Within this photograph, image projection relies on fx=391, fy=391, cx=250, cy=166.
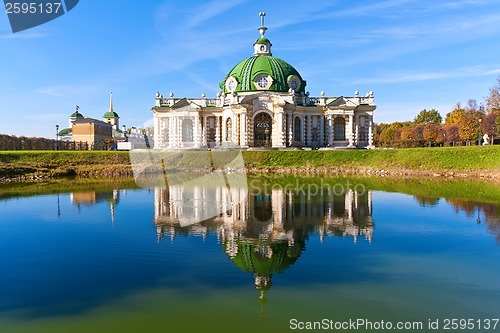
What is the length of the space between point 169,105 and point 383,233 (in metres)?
56.6

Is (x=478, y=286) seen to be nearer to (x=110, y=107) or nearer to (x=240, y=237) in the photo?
(x=240, y=237)

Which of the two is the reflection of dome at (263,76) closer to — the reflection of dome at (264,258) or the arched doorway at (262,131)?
the arched doorway at (262,131)

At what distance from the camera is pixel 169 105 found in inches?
2650

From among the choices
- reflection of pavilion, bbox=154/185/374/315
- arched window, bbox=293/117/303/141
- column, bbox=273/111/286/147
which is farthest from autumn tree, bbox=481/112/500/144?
reflection of pavilion, bbox=154/185/374/315

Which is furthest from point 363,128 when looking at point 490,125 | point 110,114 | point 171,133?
point 110,114

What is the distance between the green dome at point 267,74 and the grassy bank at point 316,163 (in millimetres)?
15547

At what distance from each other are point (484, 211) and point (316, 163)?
29.9 metres

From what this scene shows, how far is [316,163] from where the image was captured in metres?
49.5

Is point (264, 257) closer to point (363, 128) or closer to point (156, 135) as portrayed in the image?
point (363, 128)

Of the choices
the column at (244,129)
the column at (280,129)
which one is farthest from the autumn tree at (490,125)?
the column at (244,129)

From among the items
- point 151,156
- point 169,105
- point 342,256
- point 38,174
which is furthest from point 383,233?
point 169,105

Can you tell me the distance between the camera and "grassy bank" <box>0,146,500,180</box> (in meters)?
40.7

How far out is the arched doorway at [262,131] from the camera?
2426 inches

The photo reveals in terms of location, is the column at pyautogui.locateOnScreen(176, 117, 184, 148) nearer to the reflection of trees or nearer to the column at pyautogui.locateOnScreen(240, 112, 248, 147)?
the column at pyautogui.locateOnScreen(240, 112, 248, 147)
